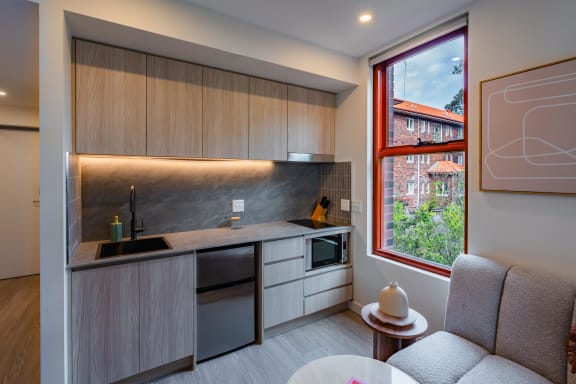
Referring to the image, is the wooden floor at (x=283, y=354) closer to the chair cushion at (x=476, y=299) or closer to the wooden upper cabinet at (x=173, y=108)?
the chair cushion at (x=476, y=299)

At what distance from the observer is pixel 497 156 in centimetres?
181

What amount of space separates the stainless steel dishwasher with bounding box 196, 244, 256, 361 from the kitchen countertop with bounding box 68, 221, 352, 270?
8 cm

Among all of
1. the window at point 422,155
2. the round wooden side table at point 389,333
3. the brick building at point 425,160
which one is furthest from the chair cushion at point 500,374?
the brick building at point 425,160

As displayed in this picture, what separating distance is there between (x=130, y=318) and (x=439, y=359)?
1.92m

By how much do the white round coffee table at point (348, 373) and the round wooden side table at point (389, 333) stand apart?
271 mm

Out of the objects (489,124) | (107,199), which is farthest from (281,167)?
(489,124)

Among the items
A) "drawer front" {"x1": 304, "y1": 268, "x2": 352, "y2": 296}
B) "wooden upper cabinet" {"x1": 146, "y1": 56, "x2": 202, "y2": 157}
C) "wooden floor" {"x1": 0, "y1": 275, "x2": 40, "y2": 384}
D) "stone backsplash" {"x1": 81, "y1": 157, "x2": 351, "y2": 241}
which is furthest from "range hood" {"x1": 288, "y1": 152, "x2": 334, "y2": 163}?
"wooden floor" {"x1": 0, "y1": 275, "x2": 40, "y2": 384}

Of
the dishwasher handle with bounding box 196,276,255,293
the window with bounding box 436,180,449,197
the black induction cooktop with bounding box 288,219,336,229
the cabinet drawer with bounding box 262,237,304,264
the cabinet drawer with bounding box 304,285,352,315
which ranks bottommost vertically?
the cabinet drawer with bounding box 304,285,352,315

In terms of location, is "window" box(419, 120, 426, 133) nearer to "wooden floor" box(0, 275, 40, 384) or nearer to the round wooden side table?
the round wooden side table

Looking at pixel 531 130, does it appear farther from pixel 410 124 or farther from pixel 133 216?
pixel 133 216

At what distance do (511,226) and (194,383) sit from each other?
94.7 inches

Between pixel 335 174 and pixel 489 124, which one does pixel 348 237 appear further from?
pixel 489 124

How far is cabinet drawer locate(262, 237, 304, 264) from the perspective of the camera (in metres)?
2.38

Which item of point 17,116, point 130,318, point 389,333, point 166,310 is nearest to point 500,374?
point 389,333
